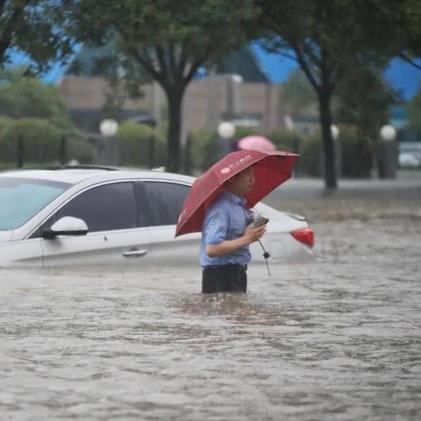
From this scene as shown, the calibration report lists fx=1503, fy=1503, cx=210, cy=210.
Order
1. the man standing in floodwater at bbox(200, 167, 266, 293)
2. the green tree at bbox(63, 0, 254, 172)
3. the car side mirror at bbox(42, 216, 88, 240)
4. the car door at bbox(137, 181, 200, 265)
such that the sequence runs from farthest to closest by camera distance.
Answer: the green tree at bbox(63, 0, 254, 172)
the car door at bbox(137, 181, 200, 265)
the car side mirror at bbox(42, 216, 88, 240)
the man standing in floodwater at bbox(200, 167, 266, 293)

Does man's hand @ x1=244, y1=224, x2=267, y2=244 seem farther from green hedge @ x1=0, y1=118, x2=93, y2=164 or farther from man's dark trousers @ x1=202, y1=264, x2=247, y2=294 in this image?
green hedge @ x1=0, y1=118, x2=93, y2=164

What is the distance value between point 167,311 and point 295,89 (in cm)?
7262

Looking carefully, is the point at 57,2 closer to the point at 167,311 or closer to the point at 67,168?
the point at 67,168

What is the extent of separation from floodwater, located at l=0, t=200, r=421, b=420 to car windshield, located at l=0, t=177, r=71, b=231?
1.68 ft

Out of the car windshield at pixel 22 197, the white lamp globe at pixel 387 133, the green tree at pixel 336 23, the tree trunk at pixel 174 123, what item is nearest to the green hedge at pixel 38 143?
the tree trunk at pixel 174 123

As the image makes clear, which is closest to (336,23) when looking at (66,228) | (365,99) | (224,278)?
(66,228)

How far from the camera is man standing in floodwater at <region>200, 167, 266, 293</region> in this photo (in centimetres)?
1129

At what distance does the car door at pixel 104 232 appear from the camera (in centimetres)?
1336

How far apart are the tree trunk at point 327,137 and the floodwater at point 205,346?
29.2 meters

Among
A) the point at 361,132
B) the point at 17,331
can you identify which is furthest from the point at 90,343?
the point at 361,132

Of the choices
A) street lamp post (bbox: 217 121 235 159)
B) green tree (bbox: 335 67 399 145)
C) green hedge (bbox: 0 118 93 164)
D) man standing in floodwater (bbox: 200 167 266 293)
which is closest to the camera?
man standing in floodwater (bbox: 200 167 266 293)

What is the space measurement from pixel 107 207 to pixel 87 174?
387 millimetres

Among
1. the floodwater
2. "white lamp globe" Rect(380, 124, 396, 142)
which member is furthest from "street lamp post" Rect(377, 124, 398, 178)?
the floodwater

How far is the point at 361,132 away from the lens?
48.2m
